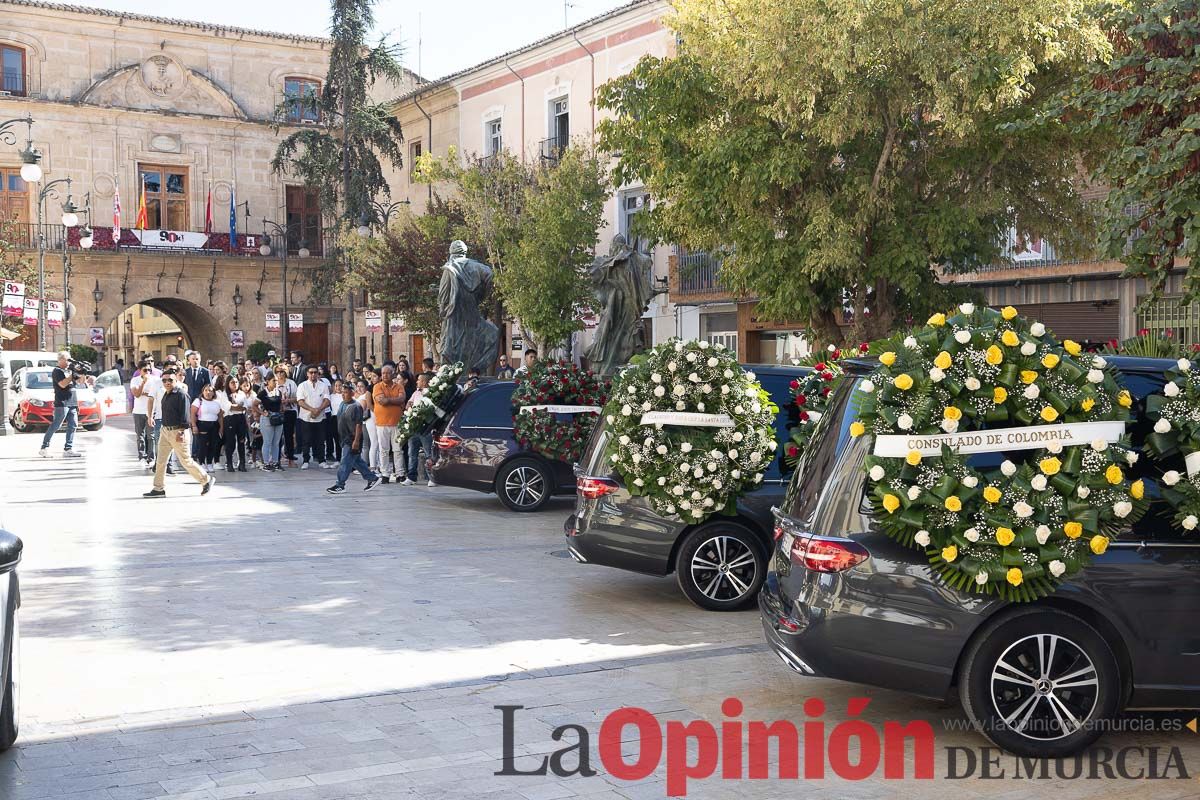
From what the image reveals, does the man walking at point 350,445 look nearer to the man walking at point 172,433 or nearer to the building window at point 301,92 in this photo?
the man walking at point 172,433

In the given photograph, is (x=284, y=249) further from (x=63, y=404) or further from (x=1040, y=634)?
(x=1040, y=634)

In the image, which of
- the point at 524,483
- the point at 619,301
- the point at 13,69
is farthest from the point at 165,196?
the point at 524,483

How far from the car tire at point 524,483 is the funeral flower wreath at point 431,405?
2.24 m

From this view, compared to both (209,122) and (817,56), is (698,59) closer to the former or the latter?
(817,56)

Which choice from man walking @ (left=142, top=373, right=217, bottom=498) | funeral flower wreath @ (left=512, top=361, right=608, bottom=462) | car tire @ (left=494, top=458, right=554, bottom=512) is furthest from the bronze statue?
man walking @ (left=142, top=373, right=217, bottom=498)

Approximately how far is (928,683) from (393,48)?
39.4m

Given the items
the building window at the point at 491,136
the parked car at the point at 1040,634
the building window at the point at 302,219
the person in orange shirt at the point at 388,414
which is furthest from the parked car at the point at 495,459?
the building window at the point at 302,219

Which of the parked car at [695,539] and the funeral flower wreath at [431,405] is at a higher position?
the funeral flower wreath at [431,405]

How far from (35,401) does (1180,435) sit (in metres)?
31.1

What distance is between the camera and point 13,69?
149 ft

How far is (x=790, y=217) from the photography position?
52.6ft

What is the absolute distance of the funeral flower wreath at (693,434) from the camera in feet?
29.4

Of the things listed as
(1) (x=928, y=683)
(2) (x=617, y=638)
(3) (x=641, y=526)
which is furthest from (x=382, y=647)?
(1) (x=928, y=683)

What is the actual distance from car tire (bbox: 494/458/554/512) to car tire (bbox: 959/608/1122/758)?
33.5ft
